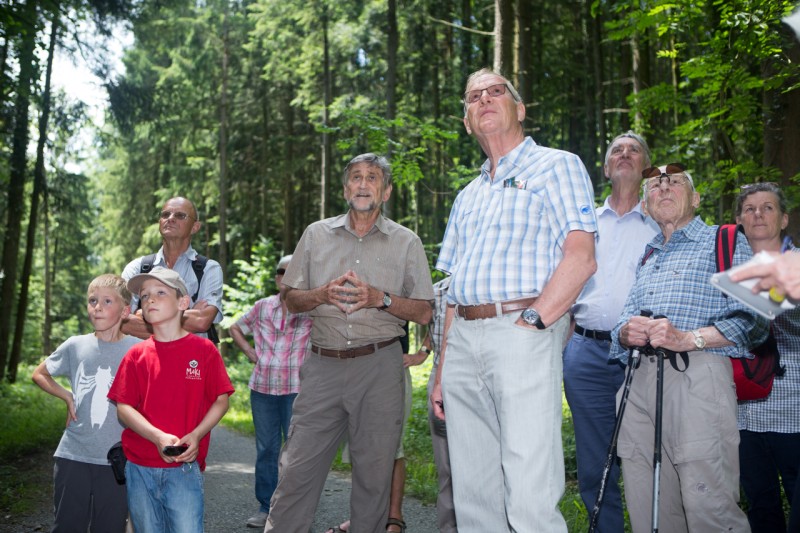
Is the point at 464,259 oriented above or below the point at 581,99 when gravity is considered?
below

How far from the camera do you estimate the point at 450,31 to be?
22953mm

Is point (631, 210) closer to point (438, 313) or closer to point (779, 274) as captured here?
point (438, 313)

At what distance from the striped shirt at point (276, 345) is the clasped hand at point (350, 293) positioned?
6.90ft

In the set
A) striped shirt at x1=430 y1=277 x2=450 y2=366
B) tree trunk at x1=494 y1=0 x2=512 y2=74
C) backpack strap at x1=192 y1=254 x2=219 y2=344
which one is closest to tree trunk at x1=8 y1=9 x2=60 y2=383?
tree trunk at x1=494 y1=0 x2=512 y2=74

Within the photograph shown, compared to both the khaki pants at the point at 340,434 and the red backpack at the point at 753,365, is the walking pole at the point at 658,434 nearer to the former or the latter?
the red backpack at the point at 753,365

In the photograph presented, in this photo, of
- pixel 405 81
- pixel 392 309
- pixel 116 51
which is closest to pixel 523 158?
pixel 392 309

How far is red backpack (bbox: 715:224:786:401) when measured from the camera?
4105 millimetres

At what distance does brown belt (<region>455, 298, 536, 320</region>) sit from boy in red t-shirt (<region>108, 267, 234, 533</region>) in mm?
1434

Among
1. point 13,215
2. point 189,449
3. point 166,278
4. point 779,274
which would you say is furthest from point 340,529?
point 13,215

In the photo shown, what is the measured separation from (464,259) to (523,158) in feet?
1.93

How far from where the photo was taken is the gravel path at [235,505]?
255 inches

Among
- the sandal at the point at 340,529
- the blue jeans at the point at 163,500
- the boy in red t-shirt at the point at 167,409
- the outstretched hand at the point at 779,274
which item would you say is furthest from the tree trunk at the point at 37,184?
the outstretched hand at the point at 779,274

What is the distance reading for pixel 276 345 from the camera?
7.11 metres

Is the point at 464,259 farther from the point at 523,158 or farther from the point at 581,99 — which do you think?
the point at 581,99
